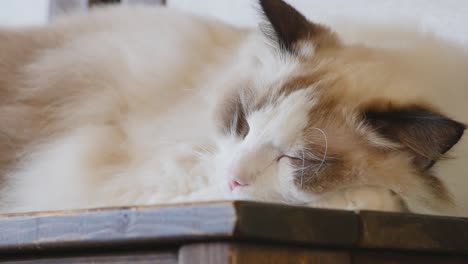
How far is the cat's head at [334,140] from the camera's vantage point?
914mm

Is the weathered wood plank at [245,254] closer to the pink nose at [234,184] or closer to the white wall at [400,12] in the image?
the pink nose at [234,184]

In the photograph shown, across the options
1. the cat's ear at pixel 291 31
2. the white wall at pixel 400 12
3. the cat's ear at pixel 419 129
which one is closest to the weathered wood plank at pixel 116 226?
the cat's ear at pixel 419 129

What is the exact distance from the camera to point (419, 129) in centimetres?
89

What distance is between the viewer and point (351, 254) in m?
0.70

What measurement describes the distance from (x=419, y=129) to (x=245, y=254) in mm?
385

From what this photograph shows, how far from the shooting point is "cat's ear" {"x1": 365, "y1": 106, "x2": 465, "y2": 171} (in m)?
0.87

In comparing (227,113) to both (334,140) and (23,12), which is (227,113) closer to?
(334,140)

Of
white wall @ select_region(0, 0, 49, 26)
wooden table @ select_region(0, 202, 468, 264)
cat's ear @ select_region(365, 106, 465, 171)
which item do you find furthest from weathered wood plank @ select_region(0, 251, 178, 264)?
white wall @ select_region(0, 0, 49, 26)

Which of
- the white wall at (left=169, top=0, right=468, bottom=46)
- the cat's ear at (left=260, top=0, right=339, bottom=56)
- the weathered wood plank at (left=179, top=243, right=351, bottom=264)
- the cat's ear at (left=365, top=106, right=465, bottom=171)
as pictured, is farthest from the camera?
the white wall at (left=169, top=0, right=468, bottom=46)

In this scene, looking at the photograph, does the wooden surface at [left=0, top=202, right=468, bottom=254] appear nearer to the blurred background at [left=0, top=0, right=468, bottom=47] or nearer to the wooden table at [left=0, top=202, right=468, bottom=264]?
the wooden table at [left=0, top=202, right=468, bottom=264]

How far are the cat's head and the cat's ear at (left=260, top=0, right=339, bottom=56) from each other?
85 millimetres

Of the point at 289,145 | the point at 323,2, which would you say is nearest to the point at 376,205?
the point at 289,145

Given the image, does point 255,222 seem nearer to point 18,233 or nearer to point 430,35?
point 18,233

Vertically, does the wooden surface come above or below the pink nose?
above
